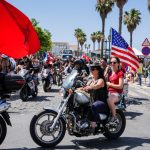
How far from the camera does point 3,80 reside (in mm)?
6730

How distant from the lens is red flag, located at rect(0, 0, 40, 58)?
7445mm

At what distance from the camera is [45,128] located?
7.13 meters

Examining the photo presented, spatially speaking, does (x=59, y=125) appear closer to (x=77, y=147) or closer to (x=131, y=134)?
(x=77, y=147)

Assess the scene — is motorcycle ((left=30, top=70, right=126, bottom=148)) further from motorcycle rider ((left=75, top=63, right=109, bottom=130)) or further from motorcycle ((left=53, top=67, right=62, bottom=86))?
motorcycle ((left=53, top=67, right=62, bottom=86))

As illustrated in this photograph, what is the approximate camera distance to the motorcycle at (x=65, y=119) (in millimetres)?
7113

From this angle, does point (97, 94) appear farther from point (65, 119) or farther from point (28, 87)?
point (28, 87)

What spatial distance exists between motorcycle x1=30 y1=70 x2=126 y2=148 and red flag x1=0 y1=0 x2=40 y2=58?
0.93 metres

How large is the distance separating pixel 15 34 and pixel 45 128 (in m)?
1.78

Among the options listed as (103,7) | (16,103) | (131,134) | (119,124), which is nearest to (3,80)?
(119,124)

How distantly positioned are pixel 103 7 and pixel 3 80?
53.7 meters

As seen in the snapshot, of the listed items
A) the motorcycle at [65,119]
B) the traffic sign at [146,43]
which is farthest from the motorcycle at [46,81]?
the motorcycle at [65,119]

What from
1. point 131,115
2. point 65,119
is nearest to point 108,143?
point 65,119

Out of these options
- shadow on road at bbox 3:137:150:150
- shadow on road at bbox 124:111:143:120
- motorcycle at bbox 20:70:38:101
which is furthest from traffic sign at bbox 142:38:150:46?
shadow on road at bbox 3:137:150:150

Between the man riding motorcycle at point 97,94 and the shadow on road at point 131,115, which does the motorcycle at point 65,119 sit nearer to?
the man riding motorcycle at point 97,94
